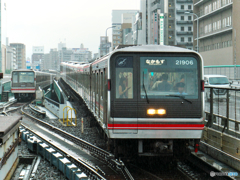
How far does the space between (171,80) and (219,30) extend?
46.6m

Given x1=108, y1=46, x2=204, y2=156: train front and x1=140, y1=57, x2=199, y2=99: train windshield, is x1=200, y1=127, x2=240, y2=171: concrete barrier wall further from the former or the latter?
x1=140, y1=57, x2=199, y2=99: train windshield

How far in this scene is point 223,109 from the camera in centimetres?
936

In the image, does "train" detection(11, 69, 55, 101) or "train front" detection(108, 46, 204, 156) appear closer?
"train front" detection(108, 46, 204, 156)

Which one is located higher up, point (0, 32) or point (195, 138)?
point (0, 32)

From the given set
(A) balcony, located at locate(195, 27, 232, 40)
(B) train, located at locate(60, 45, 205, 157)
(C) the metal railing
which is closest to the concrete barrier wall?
(C) the metal railing

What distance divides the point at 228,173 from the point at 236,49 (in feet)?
Answer: 141

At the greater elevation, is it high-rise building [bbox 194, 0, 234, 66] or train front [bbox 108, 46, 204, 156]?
high-rise building [bbox 194, 0, 234, 66]

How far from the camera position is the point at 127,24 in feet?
485

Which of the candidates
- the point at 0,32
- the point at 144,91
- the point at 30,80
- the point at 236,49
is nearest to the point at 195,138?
the point at 144,91

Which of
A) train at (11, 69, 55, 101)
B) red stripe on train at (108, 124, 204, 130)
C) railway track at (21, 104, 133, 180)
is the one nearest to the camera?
red stripe on train at (108, 124, 204, 130)

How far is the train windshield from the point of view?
8016 millimetres

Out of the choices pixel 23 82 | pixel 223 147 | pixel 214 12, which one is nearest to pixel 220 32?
pixel 214 12

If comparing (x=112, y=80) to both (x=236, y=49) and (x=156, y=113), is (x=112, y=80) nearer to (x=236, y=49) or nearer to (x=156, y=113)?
(x=156, y=113)

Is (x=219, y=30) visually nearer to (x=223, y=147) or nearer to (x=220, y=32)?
(x=220, y=32)
